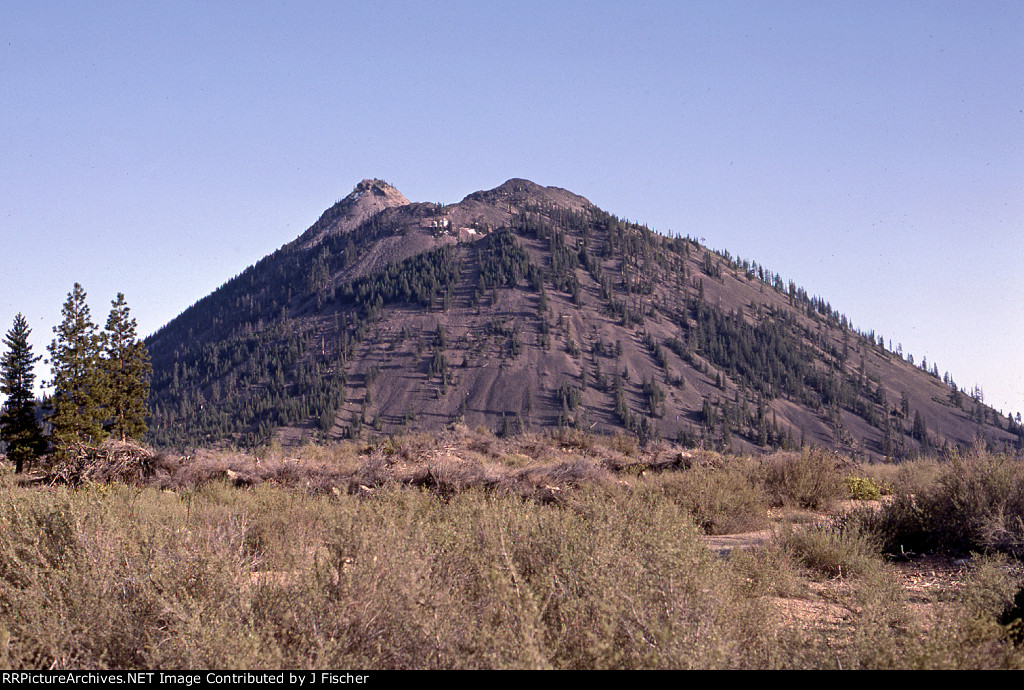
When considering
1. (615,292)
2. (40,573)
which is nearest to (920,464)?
(40,573)

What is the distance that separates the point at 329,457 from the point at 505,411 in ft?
200

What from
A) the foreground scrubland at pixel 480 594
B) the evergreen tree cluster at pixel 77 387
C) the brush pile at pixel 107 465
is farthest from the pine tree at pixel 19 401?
the foreground scrubland at pixel 480 594

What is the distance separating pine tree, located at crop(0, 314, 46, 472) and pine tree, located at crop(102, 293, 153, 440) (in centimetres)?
291

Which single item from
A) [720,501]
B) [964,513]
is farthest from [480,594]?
[964,513]

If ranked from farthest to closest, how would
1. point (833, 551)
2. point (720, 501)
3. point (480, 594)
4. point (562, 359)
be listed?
point (562, 359) < point (720, 501) < point (833, 551) < point (480, 594)

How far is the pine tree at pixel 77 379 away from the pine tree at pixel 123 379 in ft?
1.74

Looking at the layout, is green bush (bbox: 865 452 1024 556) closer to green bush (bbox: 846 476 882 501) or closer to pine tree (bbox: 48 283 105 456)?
green bush (bbox: 846 476 882 501)

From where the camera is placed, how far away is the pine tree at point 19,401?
1243 inches

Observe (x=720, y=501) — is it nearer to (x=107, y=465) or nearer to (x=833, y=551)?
(x=833, y=551)

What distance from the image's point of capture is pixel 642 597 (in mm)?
4598

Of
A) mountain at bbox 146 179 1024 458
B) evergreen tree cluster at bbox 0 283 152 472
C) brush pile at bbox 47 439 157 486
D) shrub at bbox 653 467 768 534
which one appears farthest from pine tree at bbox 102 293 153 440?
mountain at bbox 146 179 1024 458

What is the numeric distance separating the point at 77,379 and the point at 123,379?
219 cm

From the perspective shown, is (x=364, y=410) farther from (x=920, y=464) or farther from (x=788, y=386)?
(x=920, y=464)

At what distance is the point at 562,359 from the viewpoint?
300ft
